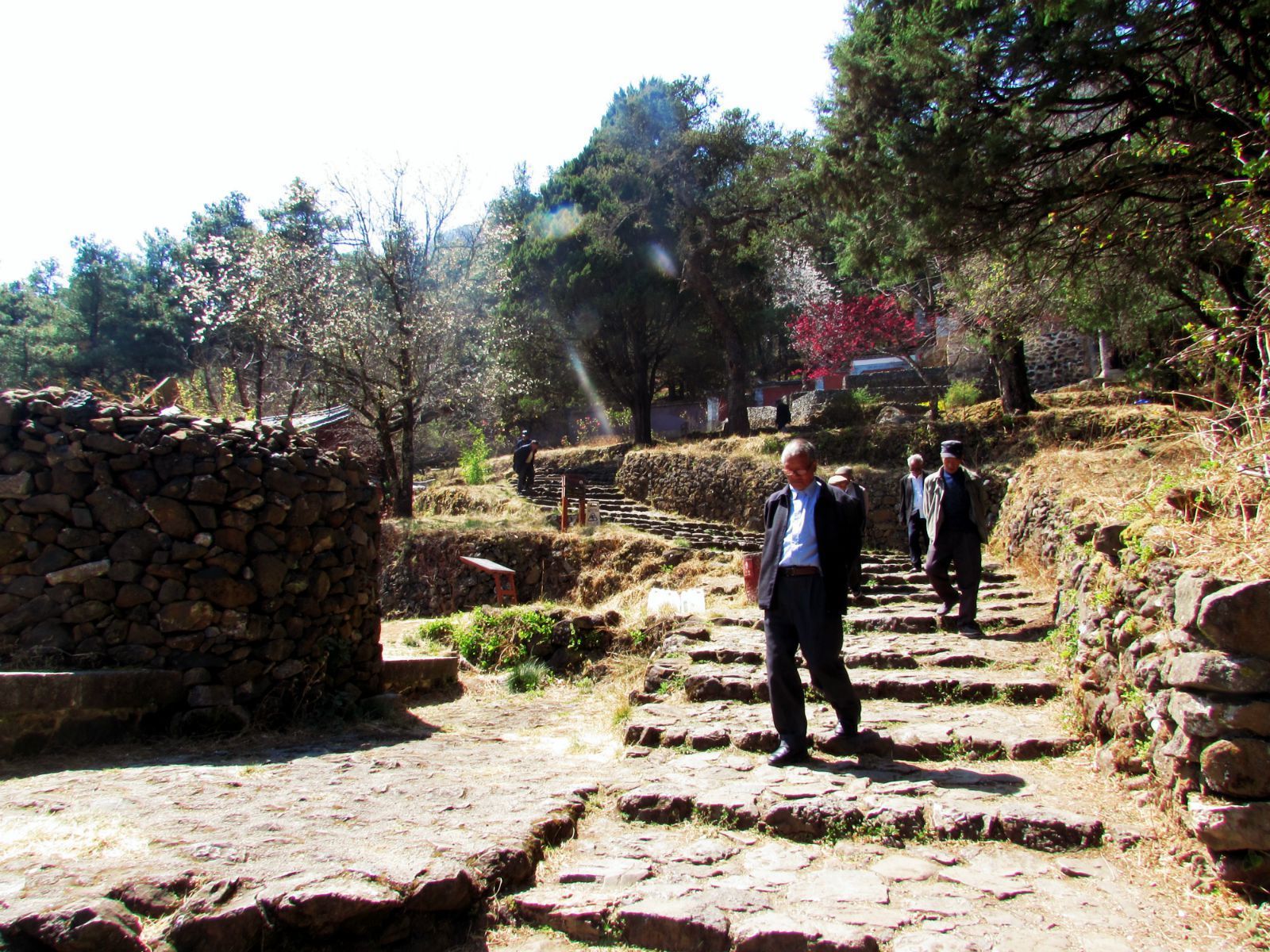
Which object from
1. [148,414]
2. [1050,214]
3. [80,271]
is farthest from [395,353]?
[80,271]

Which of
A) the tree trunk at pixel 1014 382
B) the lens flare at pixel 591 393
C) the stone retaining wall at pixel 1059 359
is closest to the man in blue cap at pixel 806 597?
the tree trunk at pixel 1014 382

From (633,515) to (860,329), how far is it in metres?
9.10

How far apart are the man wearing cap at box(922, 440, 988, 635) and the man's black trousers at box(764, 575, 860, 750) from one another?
131 inches

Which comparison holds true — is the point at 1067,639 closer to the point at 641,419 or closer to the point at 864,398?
the point at 864,398

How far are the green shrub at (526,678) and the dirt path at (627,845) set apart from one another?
3.15 m

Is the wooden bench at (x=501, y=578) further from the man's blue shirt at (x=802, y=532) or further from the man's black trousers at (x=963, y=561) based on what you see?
the man's blue shirt at (x=802, y=532)

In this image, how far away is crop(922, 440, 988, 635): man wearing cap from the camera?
25.3ft

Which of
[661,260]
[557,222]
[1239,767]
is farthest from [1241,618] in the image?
[557,222]

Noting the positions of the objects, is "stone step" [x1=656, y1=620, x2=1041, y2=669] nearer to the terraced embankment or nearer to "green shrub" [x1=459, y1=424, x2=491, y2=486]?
the terraced embankment

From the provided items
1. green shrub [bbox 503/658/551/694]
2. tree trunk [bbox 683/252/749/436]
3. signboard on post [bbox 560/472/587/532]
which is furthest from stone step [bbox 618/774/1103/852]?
tree trunk [bbox 683/252/749/436]

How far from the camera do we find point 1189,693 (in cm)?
342

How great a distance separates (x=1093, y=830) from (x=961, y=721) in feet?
5.68

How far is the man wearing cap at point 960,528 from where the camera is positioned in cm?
771

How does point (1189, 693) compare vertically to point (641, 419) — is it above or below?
below
